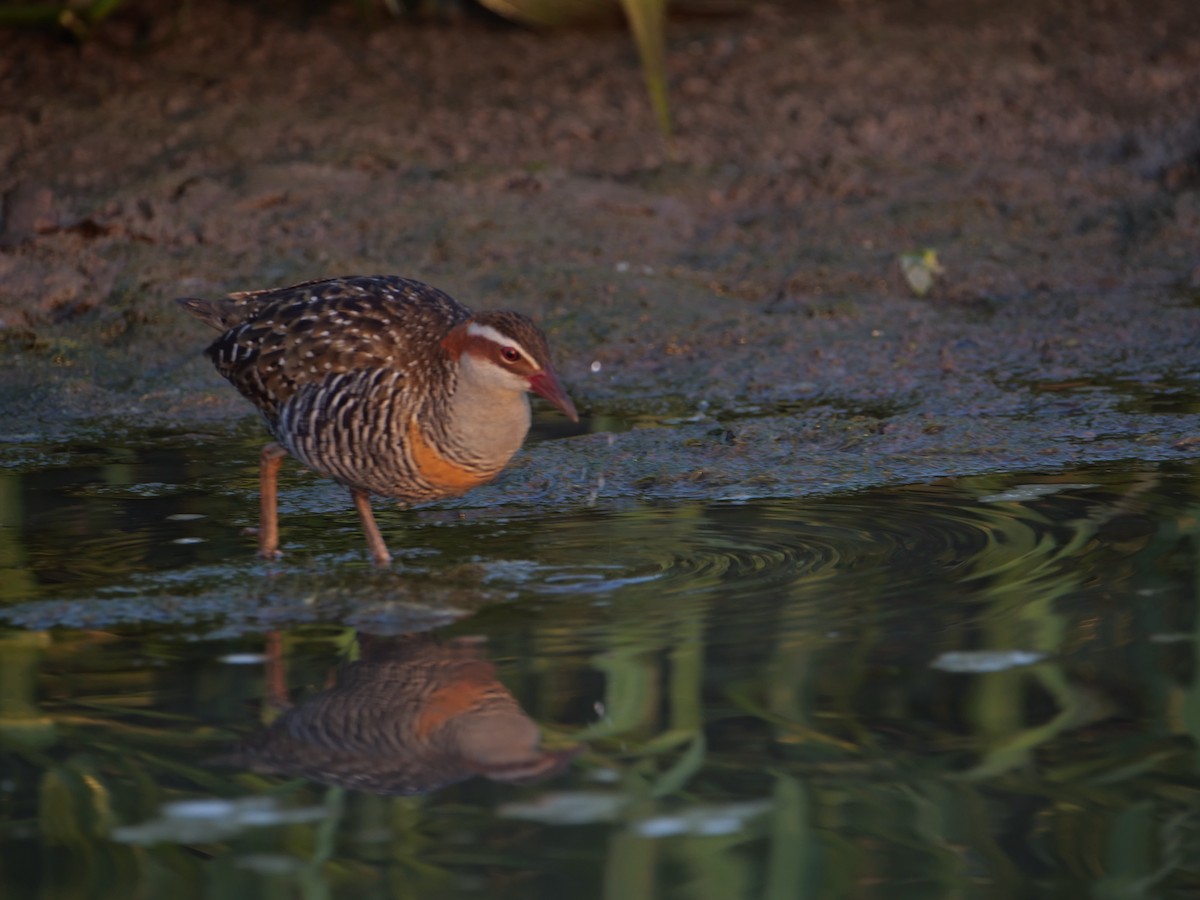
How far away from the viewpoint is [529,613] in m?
4.56

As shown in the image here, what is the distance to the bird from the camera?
507 centimetres

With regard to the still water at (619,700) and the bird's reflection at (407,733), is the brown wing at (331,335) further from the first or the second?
the bird's reflection at (407,733)

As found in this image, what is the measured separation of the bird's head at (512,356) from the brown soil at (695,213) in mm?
873

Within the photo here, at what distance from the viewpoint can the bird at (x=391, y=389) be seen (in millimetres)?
5066

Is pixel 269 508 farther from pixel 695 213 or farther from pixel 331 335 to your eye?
pixel 695 213

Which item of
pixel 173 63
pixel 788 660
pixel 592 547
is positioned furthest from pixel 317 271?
pixel 788 660

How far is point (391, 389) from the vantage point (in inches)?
204

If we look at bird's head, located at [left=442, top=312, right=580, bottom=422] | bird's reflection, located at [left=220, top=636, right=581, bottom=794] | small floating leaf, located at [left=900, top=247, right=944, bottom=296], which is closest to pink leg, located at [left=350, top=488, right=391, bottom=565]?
bird's head, located at [left=442, top=312, right=580, bottom=422]

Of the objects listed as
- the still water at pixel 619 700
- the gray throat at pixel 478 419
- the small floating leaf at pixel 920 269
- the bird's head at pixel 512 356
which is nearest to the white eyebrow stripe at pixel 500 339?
the bird's head at pixel 512 356

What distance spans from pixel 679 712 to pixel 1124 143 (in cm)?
618

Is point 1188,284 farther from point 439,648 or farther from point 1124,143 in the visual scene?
point 439,648

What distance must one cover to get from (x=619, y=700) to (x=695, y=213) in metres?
5.01

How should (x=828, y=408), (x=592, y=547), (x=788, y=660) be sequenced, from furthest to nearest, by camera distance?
(x=828, y=408)
(x=592, y=547)
(x=788, y=660)

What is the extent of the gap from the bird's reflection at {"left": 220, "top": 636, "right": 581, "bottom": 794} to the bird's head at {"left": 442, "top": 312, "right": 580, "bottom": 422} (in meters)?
1.02
